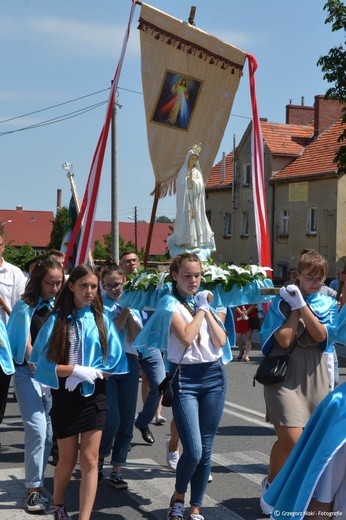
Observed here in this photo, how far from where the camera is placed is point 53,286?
6.05 m

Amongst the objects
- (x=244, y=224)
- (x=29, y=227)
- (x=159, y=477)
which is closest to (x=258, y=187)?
(x=159, y=477)

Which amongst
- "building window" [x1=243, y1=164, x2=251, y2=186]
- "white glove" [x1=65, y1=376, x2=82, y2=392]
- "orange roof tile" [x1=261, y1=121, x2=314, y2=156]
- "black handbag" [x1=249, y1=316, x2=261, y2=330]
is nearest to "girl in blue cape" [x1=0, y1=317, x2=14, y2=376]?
A: "white glove" [x1=65, y1=376, x2=82, y2=392]

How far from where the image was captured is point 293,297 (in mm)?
5070

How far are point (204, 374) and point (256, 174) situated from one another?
402 centimetres

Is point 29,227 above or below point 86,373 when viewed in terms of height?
above

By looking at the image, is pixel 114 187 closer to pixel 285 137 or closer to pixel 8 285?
pixel 8 285

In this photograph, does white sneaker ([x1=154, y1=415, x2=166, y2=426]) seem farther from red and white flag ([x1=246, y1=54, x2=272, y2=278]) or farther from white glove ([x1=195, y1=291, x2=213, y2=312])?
white glove ([x1=195, y1=291, x2=213, y2=312])

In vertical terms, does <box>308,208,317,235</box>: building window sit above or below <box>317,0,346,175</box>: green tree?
below

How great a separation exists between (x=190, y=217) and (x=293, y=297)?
3.56 metres

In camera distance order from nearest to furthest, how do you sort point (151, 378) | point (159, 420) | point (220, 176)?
point (151, 378), point (159, 420), point (220, 176)

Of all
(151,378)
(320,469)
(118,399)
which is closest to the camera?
(320,469)

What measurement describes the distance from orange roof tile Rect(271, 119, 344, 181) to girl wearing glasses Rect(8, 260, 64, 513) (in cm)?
3337

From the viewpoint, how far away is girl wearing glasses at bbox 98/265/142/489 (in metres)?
6.42

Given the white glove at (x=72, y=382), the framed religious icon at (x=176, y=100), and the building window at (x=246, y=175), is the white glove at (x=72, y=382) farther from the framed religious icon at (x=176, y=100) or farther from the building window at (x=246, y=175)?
the building window at (x=246, y=175)
